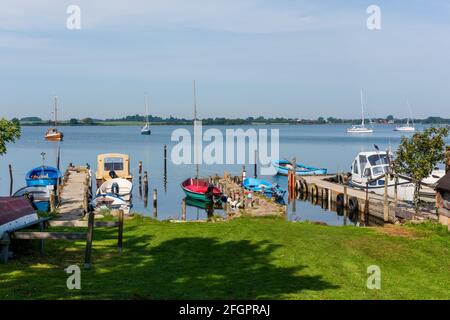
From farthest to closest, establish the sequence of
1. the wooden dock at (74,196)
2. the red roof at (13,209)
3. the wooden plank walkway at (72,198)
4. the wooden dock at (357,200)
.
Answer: the wooden dock at (357,200) < the wooden dock at (74,196) < the wooden plank walkway at (72,198) < the red roof at (13,209)

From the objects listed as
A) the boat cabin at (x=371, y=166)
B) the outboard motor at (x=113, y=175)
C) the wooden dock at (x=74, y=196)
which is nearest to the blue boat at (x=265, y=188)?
the boat cabin at (x=371, y=166)

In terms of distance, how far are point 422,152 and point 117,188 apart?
22.0 m

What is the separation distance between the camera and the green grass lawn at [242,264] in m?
10.9

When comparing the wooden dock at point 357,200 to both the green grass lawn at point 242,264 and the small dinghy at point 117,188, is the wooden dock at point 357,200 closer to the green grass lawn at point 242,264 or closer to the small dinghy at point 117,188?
the green grass lawn at point 242,264

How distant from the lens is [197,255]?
15.0 metres

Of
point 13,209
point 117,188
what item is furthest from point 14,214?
point 117,188

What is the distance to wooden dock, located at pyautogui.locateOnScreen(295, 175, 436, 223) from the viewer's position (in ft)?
105

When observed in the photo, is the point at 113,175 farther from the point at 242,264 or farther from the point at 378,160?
the point at 242,264

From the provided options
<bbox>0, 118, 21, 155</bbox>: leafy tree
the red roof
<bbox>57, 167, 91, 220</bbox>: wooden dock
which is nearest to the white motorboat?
<bbox>57, 167, 91, 220</bbox>: wooden dock

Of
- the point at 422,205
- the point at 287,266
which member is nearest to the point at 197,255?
the point at 287,266

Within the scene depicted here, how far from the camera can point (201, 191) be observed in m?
46.1

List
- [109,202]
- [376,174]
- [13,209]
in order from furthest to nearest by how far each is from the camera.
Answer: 1. [376,174]
2. [109,202]
3. [13,209]

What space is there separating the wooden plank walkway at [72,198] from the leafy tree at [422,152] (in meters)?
17.3

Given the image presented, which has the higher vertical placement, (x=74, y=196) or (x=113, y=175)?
(x=113, y=175)
